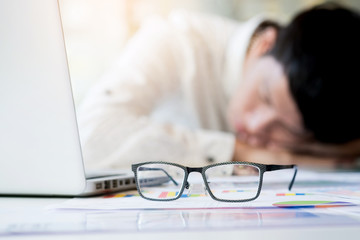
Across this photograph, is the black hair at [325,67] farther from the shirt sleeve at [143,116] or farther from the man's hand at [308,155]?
the shirt sleeve at [143,116]

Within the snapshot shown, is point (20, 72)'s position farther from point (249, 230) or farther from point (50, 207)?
point (249, 230)

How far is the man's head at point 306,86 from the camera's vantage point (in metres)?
1.14

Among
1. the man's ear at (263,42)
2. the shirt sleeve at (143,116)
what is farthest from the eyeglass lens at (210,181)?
the man's ear at (263,42)

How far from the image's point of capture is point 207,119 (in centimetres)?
151

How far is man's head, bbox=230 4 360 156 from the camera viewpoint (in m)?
1.14

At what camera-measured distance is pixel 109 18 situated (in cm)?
162

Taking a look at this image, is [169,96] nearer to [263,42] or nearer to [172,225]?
[263,42]

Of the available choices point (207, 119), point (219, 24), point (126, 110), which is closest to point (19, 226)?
point (126, 110)

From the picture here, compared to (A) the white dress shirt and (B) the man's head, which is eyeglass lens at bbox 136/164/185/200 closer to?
(A) the white dress shirt

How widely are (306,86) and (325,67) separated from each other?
0.25 feet

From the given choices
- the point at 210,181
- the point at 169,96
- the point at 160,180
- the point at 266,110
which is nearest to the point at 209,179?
the point at 210,181

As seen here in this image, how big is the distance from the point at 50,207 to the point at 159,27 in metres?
1.18

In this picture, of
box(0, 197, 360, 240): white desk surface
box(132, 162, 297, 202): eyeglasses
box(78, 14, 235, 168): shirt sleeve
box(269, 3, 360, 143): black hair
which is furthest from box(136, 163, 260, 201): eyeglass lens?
box(269, 3, 360, 143): black hair

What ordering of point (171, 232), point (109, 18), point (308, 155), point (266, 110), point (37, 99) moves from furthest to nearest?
point (109, 18) → point (308, 155) → point (266, 110) → point (37, 99) → point (171, 232)
